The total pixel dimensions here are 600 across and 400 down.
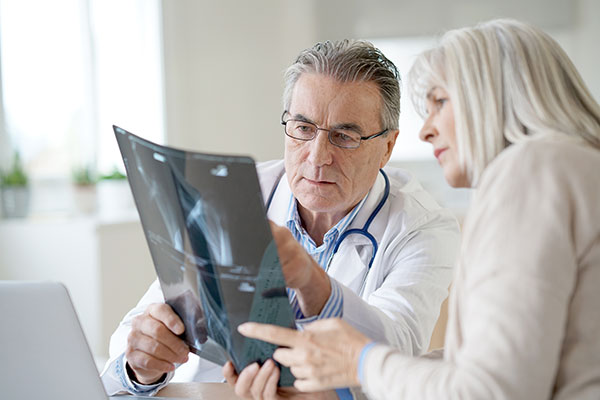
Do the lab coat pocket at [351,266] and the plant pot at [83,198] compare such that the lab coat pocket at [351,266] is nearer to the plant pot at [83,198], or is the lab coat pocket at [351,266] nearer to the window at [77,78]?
the plant pot at [83,198]

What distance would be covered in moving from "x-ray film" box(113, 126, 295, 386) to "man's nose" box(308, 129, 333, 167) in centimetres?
54

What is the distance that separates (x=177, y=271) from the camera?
1.10 metres

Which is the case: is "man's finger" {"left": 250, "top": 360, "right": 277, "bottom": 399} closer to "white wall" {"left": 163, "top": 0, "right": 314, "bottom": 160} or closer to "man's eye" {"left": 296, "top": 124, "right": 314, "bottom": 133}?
"man's eye" {"left": 296, "top": 124, "right": 314, "bottom": 133}

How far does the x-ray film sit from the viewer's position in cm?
93

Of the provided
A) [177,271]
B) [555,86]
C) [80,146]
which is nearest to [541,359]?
[555,86]

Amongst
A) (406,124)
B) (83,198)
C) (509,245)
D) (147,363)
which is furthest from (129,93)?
(509,245)

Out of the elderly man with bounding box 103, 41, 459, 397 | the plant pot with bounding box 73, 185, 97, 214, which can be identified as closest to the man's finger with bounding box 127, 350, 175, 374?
the elderly man with bounding box 103, 41, 459, 397

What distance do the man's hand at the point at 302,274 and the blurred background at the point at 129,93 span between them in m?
2.39

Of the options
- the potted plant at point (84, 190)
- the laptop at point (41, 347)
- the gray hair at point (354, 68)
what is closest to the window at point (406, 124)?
the potted plant at point (84, 190)

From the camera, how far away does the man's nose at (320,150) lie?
5.24 feet

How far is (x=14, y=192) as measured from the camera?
3561 mm

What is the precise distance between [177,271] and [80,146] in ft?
10.0

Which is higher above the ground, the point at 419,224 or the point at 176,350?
the point at 419,224

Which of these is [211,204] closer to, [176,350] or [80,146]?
[176,350]
